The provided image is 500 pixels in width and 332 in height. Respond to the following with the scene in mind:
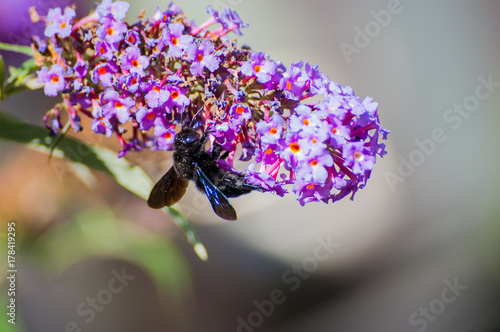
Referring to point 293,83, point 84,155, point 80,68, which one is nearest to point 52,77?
point 80,68

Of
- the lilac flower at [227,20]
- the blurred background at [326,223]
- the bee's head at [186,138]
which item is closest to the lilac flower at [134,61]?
the bee's head at [186,138]

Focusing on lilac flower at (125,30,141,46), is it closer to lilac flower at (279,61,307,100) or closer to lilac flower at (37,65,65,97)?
lilac flower at (37,65,65,97)

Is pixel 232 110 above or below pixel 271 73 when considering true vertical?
below

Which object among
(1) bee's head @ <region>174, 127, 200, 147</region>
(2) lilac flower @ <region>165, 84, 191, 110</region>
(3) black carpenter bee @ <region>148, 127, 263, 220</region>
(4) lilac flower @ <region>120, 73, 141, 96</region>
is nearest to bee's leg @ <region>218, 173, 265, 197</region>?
(3) black carpenter bee @ <region>148, 127, 263, 220</region>

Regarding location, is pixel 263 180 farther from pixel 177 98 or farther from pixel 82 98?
pixel 82 98

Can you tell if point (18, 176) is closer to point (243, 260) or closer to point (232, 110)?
point (243, 260)

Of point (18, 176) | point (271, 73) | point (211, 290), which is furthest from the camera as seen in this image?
point (211, 290)

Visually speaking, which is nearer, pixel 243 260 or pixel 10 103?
pixel 10 103

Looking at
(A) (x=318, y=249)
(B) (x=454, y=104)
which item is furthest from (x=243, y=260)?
(B) (x=454, y=104)
